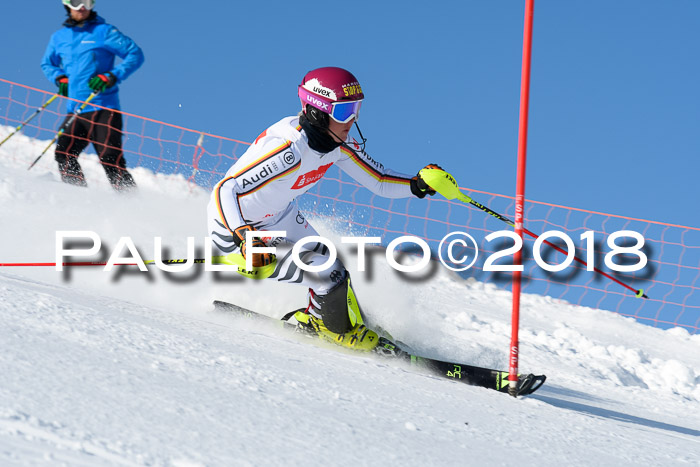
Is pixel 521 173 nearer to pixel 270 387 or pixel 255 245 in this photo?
pixel 255 245

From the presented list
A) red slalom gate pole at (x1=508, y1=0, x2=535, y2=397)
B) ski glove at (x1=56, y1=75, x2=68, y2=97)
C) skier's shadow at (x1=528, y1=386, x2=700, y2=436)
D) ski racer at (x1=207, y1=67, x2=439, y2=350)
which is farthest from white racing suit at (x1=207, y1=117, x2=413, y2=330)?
ski glove at (x1=56, y1=75, x2=68, y2=97)

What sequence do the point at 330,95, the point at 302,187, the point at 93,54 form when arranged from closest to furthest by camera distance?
the point at 330,95 → the point at 302,187 → the point at 93,54

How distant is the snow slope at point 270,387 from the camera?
1854 millimetres

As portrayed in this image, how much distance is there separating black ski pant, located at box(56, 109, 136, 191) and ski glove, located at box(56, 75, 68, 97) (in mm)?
237

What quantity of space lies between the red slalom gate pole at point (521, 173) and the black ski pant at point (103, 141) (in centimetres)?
436

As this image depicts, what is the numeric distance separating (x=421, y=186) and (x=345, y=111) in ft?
2.43

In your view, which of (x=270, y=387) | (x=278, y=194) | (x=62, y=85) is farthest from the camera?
(x=62, y=85)

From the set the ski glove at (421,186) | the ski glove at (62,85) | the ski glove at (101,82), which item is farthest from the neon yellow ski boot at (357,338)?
the ski glove at (62,85)

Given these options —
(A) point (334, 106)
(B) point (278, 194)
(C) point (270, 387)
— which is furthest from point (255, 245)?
(C) point (270, 387)

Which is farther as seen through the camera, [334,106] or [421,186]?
[421,186]

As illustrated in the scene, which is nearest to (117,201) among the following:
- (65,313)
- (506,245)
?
(506,245)

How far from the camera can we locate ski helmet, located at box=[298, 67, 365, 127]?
3875mm

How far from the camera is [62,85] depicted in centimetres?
732

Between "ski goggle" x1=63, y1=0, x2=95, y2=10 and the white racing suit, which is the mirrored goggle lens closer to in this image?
the white racing suit
